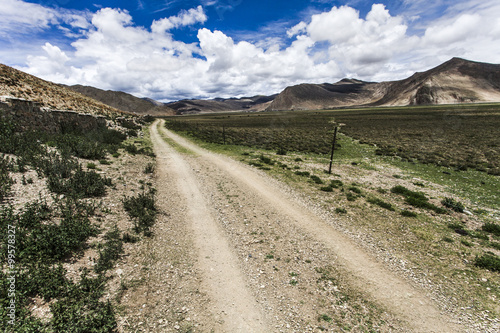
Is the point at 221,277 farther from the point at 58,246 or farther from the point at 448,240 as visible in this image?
the point at 448,240

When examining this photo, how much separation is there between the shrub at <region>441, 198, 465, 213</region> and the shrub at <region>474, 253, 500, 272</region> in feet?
19.4

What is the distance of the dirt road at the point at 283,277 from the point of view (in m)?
6.07

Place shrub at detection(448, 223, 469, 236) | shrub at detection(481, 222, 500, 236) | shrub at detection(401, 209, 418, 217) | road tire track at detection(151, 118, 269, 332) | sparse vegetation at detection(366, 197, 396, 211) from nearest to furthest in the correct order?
road tire track at detection(151, 118, 269, 332) < shrub at detection(448, 223, 469, 236) < shrub at detection(481, 222, 500, 236) < shrub at detection(401, 209, 418, 217) < sparse vegetation at detection(366, 197, 396, 211)

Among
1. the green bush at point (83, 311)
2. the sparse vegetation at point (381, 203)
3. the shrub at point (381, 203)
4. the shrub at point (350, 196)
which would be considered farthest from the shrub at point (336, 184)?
the green bush at point (83, 311)

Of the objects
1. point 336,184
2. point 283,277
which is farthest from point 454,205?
point 283,277

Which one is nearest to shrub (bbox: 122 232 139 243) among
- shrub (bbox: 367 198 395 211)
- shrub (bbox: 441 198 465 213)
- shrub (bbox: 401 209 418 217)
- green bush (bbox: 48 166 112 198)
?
green bush (bbox: 48 166 112 198)

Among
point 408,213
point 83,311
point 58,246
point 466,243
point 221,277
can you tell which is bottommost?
point 466,243

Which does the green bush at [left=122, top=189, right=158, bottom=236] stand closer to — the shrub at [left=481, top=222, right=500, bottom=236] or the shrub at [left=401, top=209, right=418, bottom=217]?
the shrub at [left=401, top=209, right=418, bottom=217]

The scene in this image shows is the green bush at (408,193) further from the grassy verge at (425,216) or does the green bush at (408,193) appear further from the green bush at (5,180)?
the green bush at (5,180)

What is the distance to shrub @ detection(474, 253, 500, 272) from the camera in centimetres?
830

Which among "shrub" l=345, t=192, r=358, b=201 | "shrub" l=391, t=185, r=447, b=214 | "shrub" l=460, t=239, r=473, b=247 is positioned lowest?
"shrub" l=460, t=239, r=473, b=247

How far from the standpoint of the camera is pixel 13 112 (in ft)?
51.0

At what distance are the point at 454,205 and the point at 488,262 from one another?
7398mm

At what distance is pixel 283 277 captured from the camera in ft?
25.2
